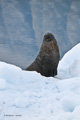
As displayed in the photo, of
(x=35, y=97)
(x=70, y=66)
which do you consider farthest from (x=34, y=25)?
(x=35, y=97)

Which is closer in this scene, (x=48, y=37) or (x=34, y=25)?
(x=48, y=37)

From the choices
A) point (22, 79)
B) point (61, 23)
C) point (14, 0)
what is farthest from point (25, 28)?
point (22, 79)

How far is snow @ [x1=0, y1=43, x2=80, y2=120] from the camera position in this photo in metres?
3.78

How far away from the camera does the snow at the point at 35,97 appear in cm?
378

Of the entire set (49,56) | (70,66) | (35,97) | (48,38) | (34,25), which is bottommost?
(34,25)

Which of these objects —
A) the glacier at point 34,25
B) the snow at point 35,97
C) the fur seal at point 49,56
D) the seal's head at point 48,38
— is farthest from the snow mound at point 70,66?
the glacier at point 34,25

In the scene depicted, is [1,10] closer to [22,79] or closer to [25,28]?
[25,28]

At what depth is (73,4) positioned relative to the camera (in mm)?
38750

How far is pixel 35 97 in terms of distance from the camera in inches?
170

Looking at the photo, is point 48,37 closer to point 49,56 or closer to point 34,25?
point 49,56

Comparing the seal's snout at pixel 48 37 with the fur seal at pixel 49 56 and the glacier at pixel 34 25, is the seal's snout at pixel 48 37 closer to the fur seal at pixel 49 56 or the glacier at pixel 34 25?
the fur seal at pixel 49 56

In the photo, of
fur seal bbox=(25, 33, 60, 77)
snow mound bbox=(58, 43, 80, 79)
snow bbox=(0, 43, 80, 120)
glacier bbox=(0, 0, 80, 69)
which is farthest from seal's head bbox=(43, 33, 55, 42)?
glacier bbox=(0, 0, 80, 69)

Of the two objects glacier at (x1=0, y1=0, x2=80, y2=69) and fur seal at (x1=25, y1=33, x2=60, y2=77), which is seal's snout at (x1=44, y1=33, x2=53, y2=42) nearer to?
fur seal at (x1=25, y1=33, x2=60, y2=77)

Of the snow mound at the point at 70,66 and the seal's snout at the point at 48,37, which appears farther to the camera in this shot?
the seal's snout at the point at 48,37
